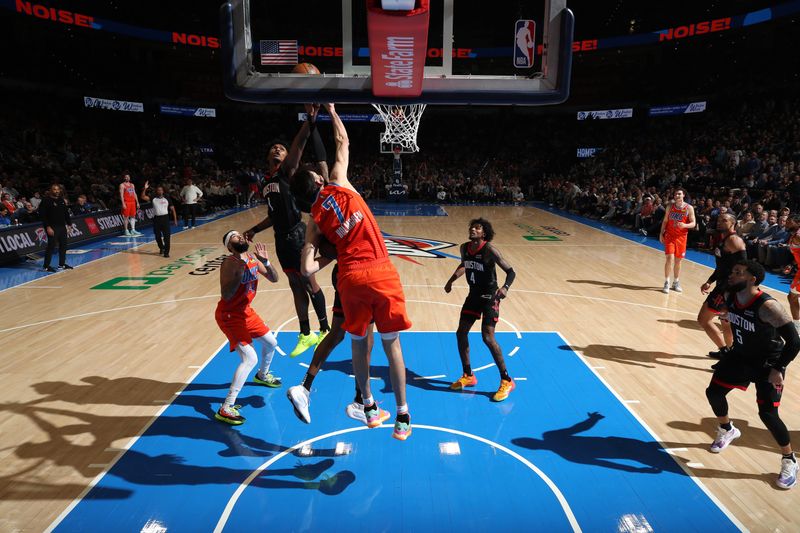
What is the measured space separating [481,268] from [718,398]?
225 cm

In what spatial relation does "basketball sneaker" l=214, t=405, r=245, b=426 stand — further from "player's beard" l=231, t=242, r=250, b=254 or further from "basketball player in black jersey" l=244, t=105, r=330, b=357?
"player's beard" l=231, t=242, r=250, b=254

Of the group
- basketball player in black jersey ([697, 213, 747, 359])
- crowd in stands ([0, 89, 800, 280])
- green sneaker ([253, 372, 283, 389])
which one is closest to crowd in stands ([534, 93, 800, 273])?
crowd in stands ([0, 89, 800, 280])

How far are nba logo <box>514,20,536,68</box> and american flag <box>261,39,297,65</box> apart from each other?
73.4 inches

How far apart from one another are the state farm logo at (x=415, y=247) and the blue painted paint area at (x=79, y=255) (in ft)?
23.3

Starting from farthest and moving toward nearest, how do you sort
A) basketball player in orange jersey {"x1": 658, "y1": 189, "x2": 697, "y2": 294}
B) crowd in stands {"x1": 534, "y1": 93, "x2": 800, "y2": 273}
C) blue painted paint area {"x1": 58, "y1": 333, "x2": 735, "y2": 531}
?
1. crowd in stands {"x1": 534, "y1": 93, "x2": 800, "y2": 273}
2. basketball player in orange jersey {"x1": 658, "y1": 189, "x2": 697, "y2": 294}
3. blue painted paint area {"x1": 58, "y1": 333, "x2": 735, "y2": 531}

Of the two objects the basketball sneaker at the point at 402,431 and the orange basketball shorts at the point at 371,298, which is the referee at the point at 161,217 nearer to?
the orange basketball shorts at the point at 371,298

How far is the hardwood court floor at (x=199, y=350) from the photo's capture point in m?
4.02

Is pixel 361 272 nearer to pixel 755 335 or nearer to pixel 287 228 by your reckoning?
pixel 287 228

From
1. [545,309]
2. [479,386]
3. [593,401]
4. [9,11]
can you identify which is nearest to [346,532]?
[479,386]

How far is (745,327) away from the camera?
3.92 meters

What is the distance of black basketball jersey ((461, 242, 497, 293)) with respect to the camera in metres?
5.20

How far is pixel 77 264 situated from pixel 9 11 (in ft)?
59.3

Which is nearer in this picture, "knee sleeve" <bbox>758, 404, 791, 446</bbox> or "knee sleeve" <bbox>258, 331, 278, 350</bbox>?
"knee sleeve" <bbox>758, 404, 791, 446</bbox>

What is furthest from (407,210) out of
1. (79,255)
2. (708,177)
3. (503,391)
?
(503,391)
